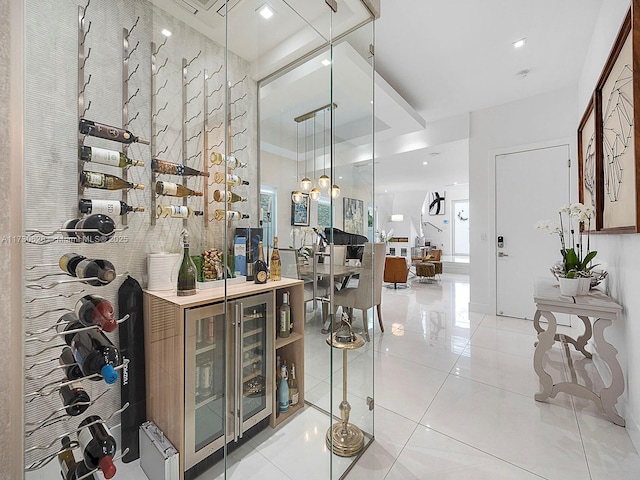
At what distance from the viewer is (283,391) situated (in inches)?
56.4

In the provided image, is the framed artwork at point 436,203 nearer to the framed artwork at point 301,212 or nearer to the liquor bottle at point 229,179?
the framed artwork at point 301,212

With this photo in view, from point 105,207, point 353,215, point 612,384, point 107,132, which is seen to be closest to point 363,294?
point 353,215

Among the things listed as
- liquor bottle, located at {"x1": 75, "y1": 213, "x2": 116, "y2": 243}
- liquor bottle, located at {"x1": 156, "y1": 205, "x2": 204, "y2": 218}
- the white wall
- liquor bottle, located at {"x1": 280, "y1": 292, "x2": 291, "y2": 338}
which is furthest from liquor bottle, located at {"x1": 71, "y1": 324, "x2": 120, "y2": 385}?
the white wall

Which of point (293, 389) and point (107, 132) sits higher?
point (107, 132)

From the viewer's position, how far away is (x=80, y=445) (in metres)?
0.75

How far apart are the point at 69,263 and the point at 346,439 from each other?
4.83ft

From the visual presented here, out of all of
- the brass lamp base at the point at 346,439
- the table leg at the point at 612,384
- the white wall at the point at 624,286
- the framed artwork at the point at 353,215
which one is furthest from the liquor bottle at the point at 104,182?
the table leg at the point at 612,384

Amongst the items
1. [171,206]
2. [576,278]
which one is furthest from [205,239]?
[576,278]

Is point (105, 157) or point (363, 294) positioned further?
point (363, 294)

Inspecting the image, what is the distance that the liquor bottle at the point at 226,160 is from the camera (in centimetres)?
112

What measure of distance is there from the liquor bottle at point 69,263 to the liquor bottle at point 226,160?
555 mm

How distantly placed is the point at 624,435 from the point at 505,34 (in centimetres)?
323

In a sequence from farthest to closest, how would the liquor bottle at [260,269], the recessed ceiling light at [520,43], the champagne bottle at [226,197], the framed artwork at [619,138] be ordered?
the recessed ceiling light at [520,43] → the framed artwork at [619,138] → the liquor bottle at [260,269] → the champagne bottle at [226,197]

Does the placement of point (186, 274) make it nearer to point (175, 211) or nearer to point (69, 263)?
point (175, 211)
